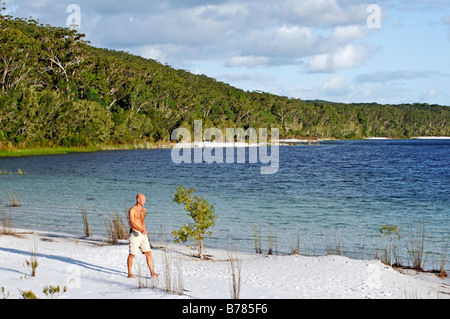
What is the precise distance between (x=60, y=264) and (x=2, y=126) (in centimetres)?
5182

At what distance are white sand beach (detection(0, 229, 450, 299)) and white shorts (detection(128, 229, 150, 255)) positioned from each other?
0.36m

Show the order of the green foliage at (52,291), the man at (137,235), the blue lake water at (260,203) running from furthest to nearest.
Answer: the blue lake water at (260,203)
the man at (137,235)
the green foliage at (52,291)

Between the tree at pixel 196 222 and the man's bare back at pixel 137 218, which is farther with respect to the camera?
the tree at pixel 196 222

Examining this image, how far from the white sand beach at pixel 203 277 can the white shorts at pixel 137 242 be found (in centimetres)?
36

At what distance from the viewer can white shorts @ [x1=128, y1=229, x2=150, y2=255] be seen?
9.08 meters

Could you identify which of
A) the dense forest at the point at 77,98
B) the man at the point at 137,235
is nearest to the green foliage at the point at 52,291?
the man at the point at 137,235

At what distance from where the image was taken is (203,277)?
29.7 ft

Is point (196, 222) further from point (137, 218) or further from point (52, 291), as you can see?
point (52, 291)

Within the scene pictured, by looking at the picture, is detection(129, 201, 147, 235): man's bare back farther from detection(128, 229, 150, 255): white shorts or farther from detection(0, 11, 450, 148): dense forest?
detection(0, 11, 450, 148): dense forest

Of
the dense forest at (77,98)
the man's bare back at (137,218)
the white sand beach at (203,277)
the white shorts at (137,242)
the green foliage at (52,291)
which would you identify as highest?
the dense forest at (77,98)

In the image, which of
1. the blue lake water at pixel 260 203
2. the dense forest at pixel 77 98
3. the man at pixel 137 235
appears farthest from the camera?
the dense forest at pixel 77 98

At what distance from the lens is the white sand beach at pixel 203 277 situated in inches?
306

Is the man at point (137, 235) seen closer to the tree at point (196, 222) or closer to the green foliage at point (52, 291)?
the green foliage at point (52, 291)

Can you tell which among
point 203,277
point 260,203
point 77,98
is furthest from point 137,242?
point 77,98
